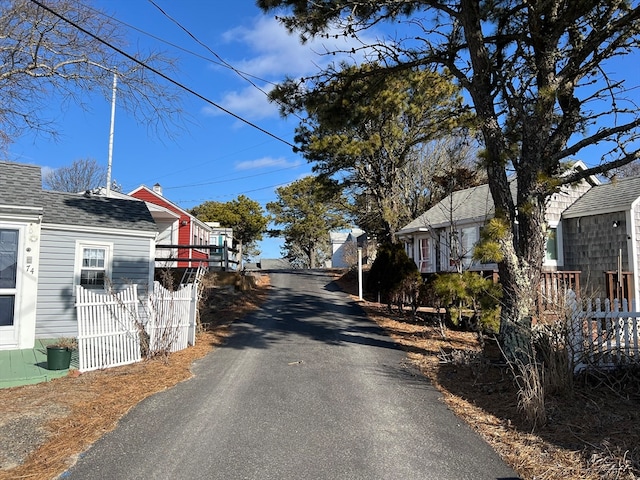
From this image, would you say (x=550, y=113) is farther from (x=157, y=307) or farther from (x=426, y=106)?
(x=426, y=106)

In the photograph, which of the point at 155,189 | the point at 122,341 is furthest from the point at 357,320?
the point at 155,189

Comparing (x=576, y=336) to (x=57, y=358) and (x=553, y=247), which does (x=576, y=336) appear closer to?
(x=57, y=358)

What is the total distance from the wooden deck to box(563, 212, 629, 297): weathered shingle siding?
1397 cm

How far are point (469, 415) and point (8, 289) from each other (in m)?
8.94

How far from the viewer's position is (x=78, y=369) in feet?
25.3

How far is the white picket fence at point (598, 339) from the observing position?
623 cm

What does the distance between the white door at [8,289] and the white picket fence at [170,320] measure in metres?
2.97

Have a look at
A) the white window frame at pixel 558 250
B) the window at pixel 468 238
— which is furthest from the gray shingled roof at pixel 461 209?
the white window frame at pixel 558 250

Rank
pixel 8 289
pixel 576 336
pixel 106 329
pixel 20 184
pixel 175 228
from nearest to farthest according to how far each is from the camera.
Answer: pixel 576 336
pixel 106 329
pixel 8 289
pixel 20 184
pixel 175 228

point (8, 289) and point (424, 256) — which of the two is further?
point (424, 256)

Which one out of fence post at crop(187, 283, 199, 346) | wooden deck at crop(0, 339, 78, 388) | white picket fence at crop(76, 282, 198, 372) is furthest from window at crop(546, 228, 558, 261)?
wooden deck at crop(0, 339, 78, 388)

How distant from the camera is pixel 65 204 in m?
12.3

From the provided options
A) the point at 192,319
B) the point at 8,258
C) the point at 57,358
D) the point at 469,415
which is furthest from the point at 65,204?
the point at 469,415

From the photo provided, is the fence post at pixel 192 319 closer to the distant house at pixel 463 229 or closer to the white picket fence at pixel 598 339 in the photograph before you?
the white picket fence at pixel 598 339
